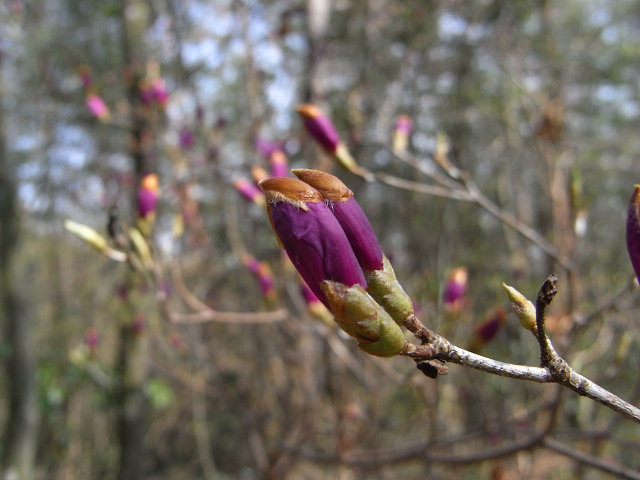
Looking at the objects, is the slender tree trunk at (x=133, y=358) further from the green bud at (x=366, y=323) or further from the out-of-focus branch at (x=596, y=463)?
the green bud at (x=366, y=323)

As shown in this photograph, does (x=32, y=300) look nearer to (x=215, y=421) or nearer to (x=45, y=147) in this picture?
(x=45, y=147)

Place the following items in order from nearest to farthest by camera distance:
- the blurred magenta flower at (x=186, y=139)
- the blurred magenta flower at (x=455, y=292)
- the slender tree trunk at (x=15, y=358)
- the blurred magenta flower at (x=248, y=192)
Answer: the blurred magenta flower at (x=455, y=292) → the blurred magenta flower at (x=248, y=192) → the blurred magenta flower at (x=186, y=139) → the slender tree trunk at (x=15, y=358)

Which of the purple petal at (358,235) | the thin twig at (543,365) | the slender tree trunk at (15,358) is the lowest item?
the slender tree trunk at (15,358)

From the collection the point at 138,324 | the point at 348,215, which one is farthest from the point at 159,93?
the point at 348,215

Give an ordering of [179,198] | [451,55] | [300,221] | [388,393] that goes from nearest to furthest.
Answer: [300,221] → [179,198] → [388,393] → [451,55]

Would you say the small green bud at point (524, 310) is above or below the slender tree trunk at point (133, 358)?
above

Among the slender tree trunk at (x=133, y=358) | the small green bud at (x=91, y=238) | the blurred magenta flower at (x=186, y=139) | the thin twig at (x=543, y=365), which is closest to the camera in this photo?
the thin twig at (x=543, y=365)

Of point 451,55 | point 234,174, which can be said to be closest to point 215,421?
point 234,174

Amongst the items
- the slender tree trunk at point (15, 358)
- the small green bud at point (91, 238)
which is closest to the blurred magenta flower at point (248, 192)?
the small green bud at point (91, 238)

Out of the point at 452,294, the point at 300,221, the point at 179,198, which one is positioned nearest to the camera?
the point at 300,221
